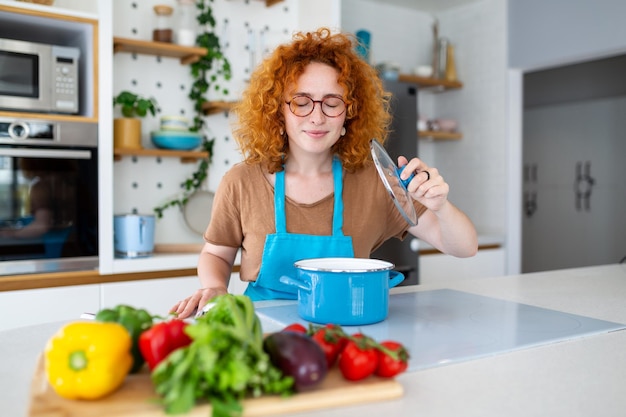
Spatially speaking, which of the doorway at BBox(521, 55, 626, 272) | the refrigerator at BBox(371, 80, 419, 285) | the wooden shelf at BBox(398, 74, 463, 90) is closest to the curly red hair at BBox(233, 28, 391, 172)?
the refrigerator at BBox(371, 80, 419, 285)

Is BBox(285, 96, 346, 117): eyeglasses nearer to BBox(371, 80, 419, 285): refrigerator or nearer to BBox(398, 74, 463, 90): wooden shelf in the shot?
BBox(371, 80, 419, 285): refrigerator

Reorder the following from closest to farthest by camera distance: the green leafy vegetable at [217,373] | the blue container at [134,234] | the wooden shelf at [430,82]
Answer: the green leafy vegetable at [217,373], the blue container at [134,234], the wooden shelf at [430,82]

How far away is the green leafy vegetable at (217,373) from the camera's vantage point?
804 mm

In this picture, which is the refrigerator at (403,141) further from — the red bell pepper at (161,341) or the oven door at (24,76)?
the red bell pepper at (161,341)

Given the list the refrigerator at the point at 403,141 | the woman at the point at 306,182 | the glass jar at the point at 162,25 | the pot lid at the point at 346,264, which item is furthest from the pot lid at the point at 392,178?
the refrigerator at the point at 403,141

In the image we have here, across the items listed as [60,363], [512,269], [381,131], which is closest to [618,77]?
[512,269]

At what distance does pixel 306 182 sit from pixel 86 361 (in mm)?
1158

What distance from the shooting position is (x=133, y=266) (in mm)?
3033

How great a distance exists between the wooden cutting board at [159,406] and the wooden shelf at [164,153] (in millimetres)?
2258

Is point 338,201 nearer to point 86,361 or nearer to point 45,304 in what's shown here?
point 86,361

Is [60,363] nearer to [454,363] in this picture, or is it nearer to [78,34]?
[454,363]

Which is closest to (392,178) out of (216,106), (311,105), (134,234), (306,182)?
(311,105)

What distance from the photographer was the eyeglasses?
5.66 ft

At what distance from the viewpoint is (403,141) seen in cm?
404
